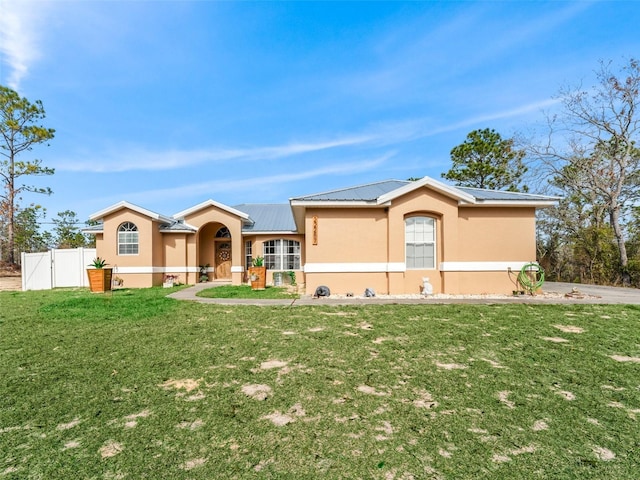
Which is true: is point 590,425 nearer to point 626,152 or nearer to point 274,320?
point 274,320

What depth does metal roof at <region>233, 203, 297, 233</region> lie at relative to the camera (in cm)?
1833

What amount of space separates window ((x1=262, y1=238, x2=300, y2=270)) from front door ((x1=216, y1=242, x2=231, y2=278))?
9.93 feet

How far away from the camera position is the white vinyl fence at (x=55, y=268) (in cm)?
1644

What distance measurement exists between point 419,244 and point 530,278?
4545 millimetres

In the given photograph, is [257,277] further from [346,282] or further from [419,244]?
[419,244]

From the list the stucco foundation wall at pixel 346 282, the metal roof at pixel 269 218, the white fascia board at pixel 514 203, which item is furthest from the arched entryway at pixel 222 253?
the white fascia board at pixel 514 203

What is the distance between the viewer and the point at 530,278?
1163 centimetres

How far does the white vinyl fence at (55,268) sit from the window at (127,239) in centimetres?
261

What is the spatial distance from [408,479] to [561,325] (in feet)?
21.2

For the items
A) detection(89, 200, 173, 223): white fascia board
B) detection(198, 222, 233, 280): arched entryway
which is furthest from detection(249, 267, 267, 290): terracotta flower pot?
detection(89, 200, 173, 223): white fascia board

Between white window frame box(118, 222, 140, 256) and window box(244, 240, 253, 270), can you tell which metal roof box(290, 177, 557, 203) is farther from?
white window frame box(118, 222, 140, 256)

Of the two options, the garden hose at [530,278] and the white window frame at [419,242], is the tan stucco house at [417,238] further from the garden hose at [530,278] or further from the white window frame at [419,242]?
the garden hose at [530,278]

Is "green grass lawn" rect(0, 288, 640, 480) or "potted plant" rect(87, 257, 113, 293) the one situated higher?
"potted plant" rect(87, 257, 113, 293)

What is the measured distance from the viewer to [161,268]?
16.9 meters
